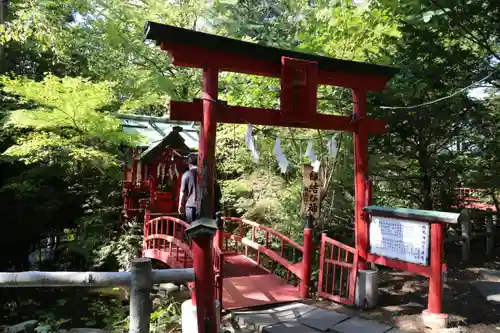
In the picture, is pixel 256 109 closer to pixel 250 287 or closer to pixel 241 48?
pixel 241 48

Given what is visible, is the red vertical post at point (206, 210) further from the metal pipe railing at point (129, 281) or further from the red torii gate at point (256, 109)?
the metal pipe railing at point (129, 281)

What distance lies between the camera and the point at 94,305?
32.5 feet

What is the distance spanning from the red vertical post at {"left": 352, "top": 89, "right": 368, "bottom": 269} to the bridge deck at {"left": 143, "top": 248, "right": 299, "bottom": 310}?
4.55 feet

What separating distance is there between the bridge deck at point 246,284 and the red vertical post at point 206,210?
1.57 metres

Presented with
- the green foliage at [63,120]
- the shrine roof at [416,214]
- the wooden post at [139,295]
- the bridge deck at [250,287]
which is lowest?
the bridge deck at [250,287]

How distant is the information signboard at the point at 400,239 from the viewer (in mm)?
5113

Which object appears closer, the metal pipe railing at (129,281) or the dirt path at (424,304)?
the metal pipe railing at (129,281)

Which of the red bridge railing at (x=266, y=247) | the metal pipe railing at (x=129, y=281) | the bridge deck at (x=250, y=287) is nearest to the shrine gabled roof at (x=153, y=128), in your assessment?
the red bridge railing at (x=266, y=247)

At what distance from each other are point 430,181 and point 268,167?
4053 millimetres

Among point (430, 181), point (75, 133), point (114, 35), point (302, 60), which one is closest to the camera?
point (302, 60)

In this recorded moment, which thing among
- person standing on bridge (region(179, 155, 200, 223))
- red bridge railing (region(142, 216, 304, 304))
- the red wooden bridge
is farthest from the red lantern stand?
person standing on bridge (region(179, 155, 200, 223))

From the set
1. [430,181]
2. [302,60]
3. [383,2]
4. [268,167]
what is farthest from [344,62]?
[268,167]

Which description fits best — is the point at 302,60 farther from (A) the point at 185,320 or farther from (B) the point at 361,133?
(A) the point at 185,320

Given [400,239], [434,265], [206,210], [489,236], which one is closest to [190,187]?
[206,210]
